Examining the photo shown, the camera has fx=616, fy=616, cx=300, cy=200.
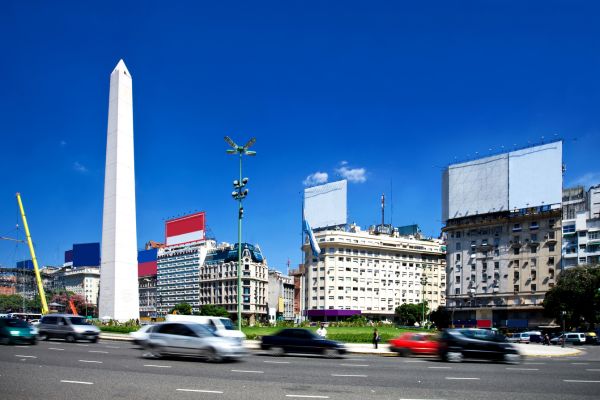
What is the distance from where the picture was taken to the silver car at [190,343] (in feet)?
66.0

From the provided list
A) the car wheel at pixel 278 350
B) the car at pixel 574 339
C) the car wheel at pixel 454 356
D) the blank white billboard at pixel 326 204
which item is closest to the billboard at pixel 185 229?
the blank white billboard at pixel 326 204

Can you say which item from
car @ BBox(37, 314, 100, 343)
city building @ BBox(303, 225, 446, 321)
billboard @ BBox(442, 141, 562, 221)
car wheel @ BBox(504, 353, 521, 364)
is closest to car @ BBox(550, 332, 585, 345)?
billboard @ BBox(442, 141, 562, 221)

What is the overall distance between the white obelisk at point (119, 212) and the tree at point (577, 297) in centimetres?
4682

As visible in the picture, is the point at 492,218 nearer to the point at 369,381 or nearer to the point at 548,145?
the point at 548,145

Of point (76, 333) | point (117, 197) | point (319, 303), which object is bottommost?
point (319, 303)

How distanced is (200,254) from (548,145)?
98.5 m

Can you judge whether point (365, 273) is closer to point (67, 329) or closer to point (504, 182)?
point (504, 182)

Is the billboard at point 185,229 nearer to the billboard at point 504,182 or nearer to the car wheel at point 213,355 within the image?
the billboard at point 504,182

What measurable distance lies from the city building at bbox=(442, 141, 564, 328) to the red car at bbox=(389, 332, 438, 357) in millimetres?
58360

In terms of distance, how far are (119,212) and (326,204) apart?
72.2 m

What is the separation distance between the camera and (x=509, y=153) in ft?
279

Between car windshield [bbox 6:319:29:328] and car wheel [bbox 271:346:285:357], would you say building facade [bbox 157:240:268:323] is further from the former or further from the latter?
car wheel [bbox 271:346:285:357]

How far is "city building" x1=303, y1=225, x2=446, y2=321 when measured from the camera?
397 feet

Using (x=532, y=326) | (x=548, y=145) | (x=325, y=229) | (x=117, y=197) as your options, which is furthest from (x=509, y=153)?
(x=117, y=197)
